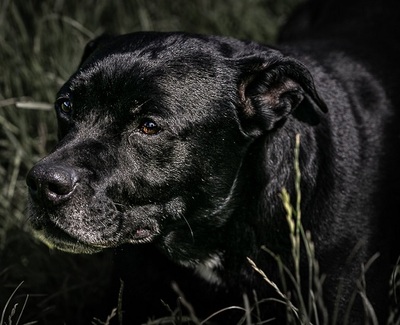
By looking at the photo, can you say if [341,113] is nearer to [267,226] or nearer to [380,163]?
[380,163]

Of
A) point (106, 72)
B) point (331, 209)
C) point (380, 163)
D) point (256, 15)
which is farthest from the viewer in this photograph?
point (256, 15)

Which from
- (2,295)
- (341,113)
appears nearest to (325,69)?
(341,113)

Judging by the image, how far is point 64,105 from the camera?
3609 millimetres

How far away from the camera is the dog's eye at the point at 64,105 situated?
3.59 meters

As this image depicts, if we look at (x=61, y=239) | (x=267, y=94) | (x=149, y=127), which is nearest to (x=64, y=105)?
(x=149, y=127)

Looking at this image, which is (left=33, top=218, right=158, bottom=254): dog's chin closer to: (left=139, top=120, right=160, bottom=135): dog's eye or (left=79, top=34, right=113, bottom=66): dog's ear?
(left=139, top=120, right=160, bottom=135): dog's eye

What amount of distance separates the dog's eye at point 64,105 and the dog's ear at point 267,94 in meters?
0.78

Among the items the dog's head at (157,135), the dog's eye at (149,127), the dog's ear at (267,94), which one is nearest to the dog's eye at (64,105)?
the dog's head at (157,135)

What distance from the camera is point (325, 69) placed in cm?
408

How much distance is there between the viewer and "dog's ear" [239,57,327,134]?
361 cm

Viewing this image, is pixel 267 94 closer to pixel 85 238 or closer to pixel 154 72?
pixel 154 72

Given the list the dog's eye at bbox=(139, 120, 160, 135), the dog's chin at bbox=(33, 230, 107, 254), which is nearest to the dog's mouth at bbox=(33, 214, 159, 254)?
the dog's chin at bbox=(33, 230, 107, 254)

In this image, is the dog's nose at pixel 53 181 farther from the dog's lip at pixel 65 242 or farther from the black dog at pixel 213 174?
the dog's lip at pixel 65 242

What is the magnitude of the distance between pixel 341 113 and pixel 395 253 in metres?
0.86
